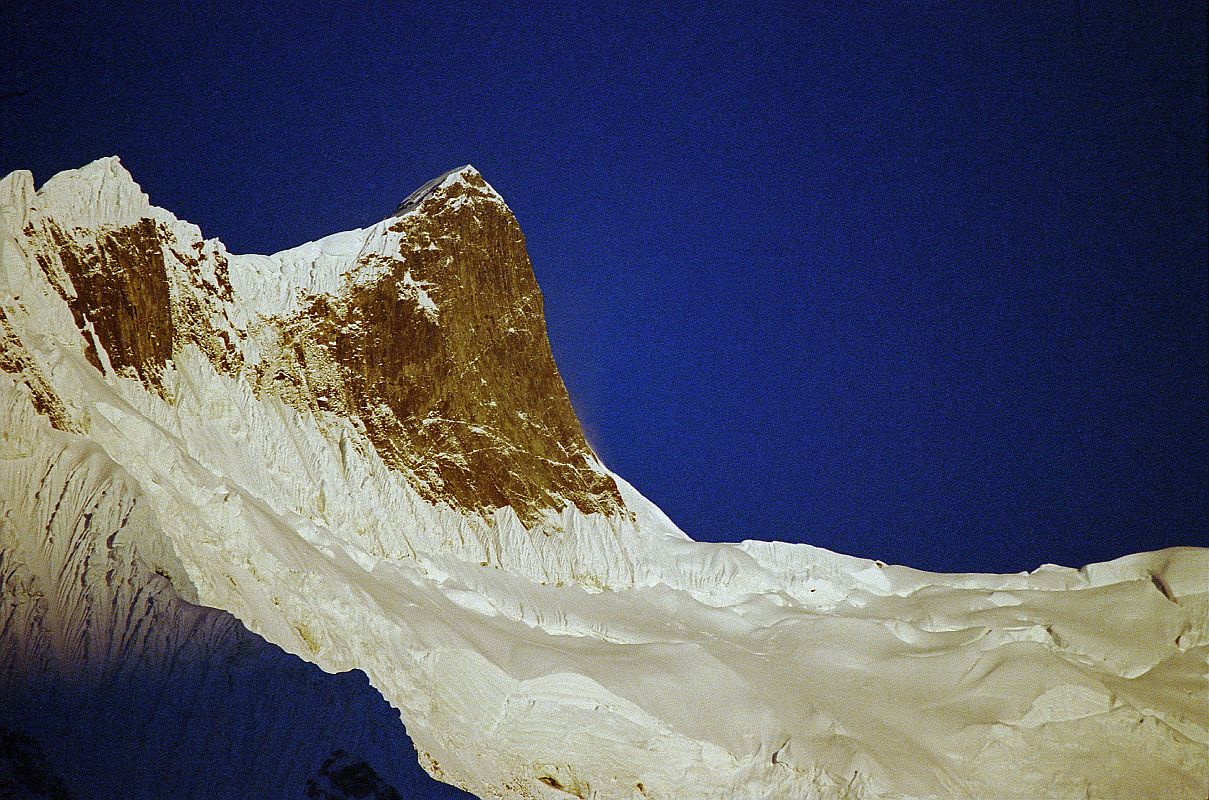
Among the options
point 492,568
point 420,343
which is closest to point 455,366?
point 420,343

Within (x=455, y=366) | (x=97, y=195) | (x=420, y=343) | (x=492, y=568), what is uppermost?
(x=420, y=343)

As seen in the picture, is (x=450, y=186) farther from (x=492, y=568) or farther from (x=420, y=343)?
(x=492, y=568)

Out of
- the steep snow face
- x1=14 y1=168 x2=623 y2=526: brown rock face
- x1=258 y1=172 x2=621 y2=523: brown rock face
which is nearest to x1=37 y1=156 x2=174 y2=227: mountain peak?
the steep snow face

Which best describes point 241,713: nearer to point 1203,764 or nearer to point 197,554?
point 197,554

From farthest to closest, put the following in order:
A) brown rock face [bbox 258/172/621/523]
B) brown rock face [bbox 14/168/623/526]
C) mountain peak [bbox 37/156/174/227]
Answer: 1. brown rock face [bbox 258/172/621/523]
2. brown rock face [bbox 14/168/623/526]
3. mountain peak [bbox 37/156/174/227]

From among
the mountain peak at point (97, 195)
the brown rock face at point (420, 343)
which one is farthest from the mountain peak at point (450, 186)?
the mountain peak at point (97, 195)

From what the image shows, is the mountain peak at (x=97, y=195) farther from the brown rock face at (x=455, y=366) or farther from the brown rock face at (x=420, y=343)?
the brown rock face at (x=455, y=366)

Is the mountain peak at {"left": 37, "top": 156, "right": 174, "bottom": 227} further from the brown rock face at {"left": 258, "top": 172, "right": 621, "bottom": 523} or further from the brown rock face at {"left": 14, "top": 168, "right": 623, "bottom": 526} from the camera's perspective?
the brown rock face at {"left": 258, "top": 172, "right": 621, "bottom": 523}
